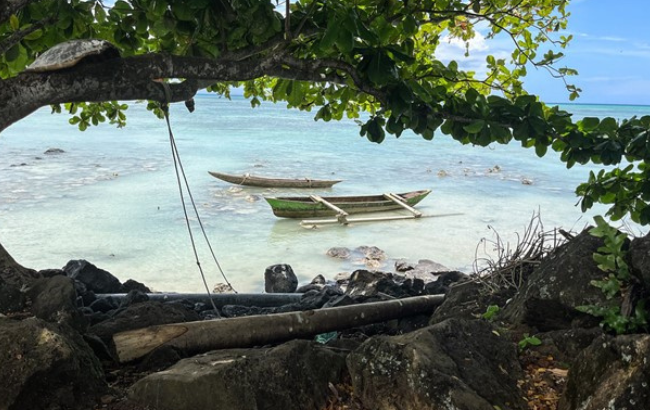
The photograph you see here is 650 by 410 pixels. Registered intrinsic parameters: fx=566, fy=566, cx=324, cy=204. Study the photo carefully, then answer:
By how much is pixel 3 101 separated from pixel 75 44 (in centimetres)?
60

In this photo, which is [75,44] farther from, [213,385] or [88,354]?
[213,385]

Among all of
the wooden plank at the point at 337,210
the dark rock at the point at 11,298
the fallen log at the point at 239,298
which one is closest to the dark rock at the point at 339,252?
the wooden plank at the point at 337,210

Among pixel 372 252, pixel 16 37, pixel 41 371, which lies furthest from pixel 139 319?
pixel 372 252

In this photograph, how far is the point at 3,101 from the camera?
3.56 m

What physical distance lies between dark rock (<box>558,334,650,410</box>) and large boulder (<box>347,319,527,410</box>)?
300 mm

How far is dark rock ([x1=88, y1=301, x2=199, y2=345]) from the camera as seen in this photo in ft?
13.1

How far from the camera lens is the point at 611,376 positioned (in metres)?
2.47

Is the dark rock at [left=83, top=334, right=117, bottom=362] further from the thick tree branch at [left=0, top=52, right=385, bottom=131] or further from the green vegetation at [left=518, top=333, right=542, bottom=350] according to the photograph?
the green vegetation at [left=518, top=333, right=542, bottom=350]

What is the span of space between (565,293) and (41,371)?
308 cm

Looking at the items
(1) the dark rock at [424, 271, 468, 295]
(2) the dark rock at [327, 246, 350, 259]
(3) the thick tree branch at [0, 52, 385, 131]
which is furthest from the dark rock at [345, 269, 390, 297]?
(2) the dark rock at [327, 246, 350, 259]

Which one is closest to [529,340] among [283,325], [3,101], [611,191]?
[283,325]

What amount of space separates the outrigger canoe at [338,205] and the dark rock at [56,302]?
10400 millimetres

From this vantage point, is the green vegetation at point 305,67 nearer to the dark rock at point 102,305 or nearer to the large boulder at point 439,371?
the large boulder at point 439,371

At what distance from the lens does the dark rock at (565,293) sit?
3.53m
